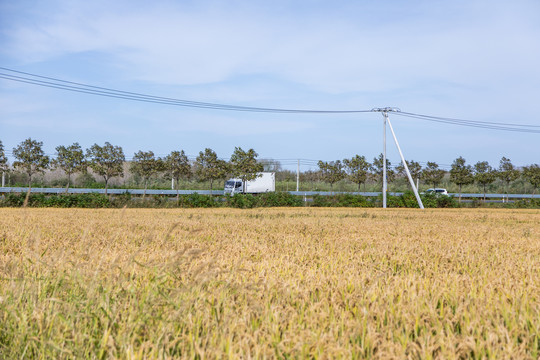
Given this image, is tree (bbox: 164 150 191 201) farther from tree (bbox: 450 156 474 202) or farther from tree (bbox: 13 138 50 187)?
tree (bbox: 450 156 474 202)

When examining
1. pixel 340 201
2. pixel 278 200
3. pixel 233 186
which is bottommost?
pixel 340 201

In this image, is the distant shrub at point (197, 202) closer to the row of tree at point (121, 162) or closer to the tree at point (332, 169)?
the row of tree at point (121, 162)

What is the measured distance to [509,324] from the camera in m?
3.05

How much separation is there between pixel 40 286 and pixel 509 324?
141 inches

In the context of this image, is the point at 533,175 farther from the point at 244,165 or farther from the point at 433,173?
the point at 244,165

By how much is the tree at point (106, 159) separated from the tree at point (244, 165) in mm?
11130

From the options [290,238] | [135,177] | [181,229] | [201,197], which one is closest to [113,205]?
[201,197]

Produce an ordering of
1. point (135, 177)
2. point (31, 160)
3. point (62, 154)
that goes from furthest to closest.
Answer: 1. point (135, 177)
2. point (62, 154)
3. point (31, 160)

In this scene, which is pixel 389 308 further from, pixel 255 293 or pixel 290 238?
pixel 290 238

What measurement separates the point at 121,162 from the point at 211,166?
352 inches

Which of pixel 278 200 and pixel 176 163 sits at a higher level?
pixel 176 163

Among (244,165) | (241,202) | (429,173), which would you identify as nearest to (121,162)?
(244,165)

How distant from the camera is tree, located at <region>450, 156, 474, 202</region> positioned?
175 feet

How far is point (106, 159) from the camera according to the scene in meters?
44.8
